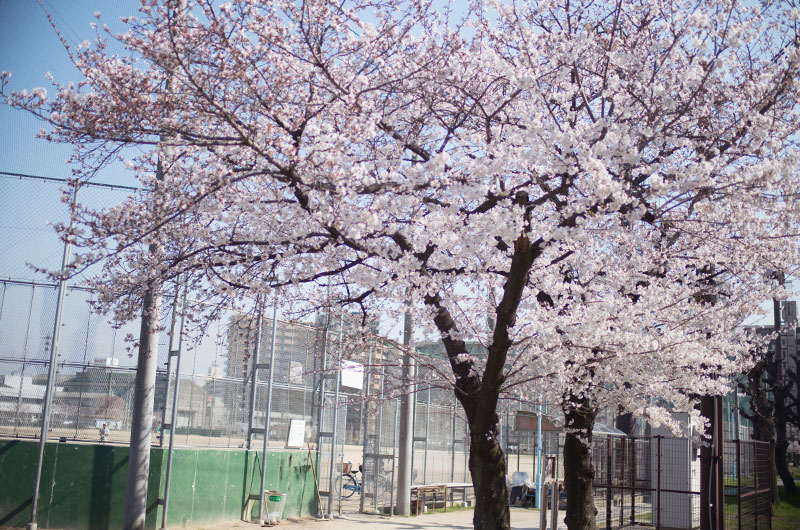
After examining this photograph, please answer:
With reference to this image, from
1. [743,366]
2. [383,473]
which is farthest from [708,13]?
[383,473]

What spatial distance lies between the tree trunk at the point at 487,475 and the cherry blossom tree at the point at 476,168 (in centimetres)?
3

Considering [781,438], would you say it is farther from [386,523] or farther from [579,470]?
[579,470]

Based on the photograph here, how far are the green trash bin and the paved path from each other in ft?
0.57

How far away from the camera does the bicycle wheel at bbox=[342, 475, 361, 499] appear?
823 inches

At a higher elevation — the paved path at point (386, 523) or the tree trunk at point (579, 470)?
the tree trunk at point (579, 470)

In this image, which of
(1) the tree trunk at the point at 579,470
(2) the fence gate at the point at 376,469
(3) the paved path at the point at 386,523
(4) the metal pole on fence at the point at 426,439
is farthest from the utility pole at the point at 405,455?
(1) the tree trunk at the point at 579,470

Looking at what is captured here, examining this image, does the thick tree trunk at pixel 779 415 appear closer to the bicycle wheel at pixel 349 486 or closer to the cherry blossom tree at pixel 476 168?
the bicycle wheel at pixel 349 486

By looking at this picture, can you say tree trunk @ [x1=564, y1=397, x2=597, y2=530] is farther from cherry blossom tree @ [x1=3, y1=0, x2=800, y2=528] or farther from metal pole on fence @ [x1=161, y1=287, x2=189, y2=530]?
metal pole on fence @ [x1=161, y1=287, x2=189, y2=530]

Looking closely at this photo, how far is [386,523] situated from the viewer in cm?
1498

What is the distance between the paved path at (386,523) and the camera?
13.0 m

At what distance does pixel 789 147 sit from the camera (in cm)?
798

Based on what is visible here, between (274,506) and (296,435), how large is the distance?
1599 mm

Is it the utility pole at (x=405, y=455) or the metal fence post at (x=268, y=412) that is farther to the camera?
the utility pole at (x=405, y=455)

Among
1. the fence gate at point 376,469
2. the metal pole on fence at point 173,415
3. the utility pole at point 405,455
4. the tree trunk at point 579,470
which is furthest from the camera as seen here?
the fence gate at point 376,469
